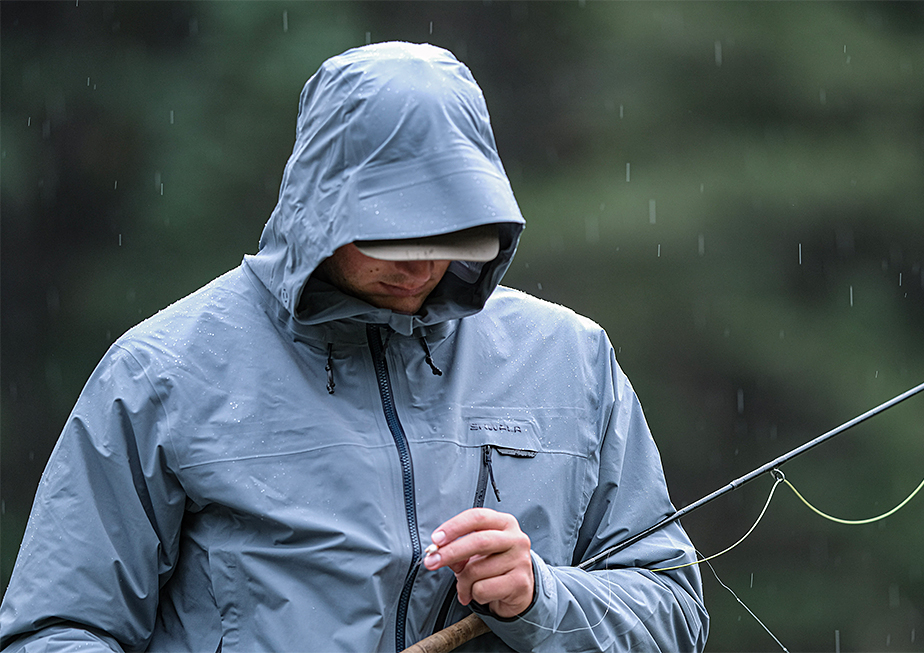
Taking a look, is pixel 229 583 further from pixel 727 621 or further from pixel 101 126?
pixel 727 621

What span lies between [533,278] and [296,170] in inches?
211

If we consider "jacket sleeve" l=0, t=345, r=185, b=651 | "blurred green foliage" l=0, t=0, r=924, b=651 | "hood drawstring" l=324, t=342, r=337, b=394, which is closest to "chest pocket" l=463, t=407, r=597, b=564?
"hood drawstring" l=324, t=342, r=337, b=394

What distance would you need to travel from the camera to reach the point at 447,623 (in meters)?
1.74

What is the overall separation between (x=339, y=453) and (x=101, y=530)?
347 millimetres

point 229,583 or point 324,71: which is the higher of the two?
point 324,71

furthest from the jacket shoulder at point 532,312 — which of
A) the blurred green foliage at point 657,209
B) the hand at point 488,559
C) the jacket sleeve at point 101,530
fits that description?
the blurred green foliage at point 657,209

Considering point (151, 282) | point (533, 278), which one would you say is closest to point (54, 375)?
point (151, 282)

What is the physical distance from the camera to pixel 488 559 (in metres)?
1.59

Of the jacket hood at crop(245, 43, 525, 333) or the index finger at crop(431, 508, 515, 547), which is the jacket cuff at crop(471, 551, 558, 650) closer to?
the index finger at crop(431, 508, 515, 547)

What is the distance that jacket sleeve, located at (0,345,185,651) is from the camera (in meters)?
1.59

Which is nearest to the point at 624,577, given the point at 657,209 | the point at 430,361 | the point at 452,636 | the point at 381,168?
the point at 452,636

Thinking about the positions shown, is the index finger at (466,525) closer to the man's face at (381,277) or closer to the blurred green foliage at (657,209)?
the man's face at (381,277)

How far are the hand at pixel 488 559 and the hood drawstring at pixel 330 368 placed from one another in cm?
28

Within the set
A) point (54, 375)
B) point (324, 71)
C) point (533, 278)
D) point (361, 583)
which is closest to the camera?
point (361, 583)
